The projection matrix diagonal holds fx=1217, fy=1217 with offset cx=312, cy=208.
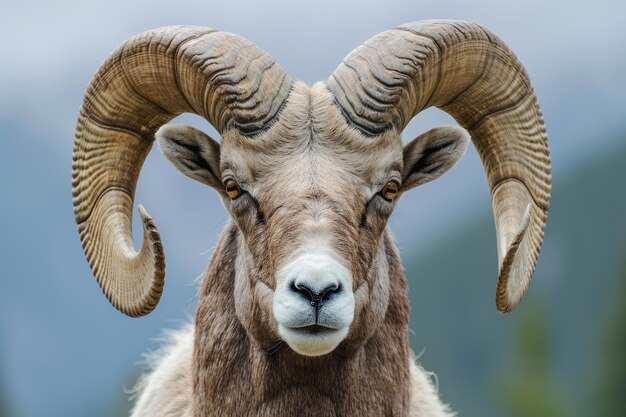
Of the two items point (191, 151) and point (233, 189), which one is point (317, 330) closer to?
point (233, 189)

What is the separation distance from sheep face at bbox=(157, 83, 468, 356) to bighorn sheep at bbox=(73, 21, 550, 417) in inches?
0.5

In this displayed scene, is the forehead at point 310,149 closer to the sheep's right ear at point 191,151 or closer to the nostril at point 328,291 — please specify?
the sheep's right ear at point 191,151

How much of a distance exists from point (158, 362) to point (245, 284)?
2.85 metres

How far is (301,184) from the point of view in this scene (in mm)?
7980

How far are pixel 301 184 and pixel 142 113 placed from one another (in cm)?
205

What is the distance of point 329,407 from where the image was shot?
8336 mm

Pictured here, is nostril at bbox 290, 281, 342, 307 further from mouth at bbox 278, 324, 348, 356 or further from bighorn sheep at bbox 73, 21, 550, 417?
mouth at bbox 278, 324, 348, 356

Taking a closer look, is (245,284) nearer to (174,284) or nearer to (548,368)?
(548,368)

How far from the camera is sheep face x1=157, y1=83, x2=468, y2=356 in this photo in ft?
24.6

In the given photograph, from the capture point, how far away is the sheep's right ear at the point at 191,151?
8828 mm

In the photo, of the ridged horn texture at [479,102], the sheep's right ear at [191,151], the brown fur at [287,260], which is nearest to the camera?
the brown fur at [287,260]

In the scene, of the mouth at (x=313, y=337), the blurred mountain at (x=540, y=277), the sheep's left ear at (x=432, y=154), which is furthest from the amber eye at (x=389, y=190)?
the blurred mountain at (x=540, y=277)
